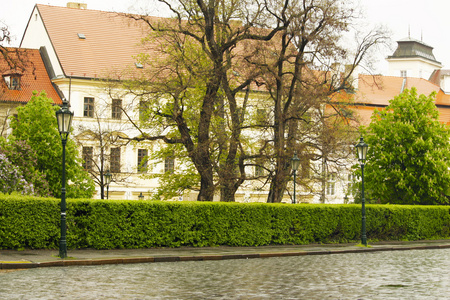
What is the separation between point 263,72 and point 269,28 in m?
2.71

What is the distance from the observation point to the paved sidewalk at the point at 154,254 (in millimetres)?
17672

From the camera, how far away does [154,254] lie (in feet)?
70.2

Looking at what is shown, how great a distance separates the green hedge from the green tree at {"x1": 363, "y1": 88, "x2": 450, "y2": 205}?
8.47 meters

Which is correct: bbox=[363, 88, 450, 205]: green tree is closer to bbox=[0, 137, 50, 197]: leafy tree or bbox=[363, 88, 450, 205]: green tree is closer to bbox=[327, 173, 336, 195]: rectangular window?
bbox=[327, 173, 336, 195]: rectangular window

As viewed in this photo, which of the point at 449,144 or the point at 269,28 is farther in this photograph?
the point at 449,144

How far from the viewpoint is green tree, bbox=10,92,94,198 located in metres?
41.9

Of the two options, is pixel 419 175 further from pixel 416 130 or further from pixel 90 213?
pixel 90 213

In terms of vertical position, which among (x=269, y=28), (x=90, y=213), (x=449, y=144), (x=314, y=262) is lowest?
(x=314, y=262)

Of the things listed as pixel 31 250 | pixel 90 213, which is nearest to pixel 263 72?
pixel 90 213

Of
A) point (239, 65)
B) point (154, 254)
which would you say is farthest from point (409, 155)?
point (154, 254)

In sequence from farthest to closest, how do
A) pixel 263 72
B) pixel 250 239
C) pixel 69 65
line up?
pixel 69 65 < pixel 263 72 < pixel 250 239

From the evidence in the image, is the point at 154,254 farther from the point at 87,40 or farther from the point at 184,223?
the point at 87,40

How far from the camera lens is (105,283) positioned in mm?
13523

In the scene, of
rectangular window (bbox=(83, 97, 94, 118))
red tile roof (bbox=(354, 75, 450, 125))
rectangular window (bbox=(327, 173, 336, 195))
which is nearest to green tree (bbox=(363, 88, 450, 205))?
rectangular window (bbox=(327, 173, 336, 195))
